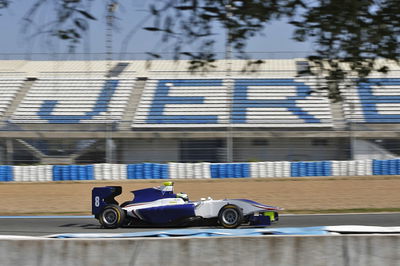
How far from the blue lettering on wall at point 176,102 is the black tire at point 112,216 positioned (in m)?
12.5

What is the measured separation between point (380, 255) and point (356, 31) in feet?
6.64

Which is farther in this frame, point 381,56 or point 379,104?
point 379,104

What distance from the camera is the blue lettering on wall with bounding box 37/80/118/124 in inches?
880

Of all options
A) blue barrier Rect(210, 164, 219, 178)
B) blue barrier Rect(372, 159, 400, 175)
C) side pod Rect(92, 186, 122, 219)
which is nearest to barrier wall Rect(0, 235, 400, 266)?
side pod Rect(92, 186, 122, 219)

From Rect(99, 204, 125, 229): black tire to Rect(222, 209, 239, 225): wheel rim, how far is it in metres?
1.94

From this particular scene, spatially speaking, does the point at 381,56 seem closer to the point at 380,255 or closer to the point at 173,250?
the point at 380,255

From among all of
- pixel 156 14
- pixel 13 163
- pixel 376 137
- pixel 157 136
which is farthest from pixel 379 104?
pixel 156 14

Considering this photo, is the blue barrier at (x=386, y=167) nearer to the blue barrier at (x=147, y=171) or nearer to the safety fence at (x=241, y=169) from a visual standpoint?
the safety fence at (x=241, y=169)

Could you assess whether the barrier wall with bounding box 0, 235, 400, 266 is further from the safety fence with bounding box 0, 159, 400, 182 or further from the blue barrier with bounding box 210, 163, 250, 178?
the blue barrier with bounding box 210, 163, 250, 178

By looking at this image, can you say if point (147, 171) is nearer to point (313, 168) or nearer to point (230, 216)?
point (313, 168)

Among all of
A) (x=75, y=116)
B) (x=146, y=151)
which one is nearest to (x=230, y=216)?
(x=146, y=151)

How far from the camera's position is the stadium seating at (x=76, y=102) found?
22.5m

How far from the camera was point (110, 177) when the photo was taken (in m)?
18.4

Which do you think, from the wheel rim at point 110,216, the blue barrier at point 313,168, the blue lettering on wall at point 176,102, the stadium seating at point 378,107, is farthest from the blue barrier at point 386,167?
the wheel rim at point 110,216
